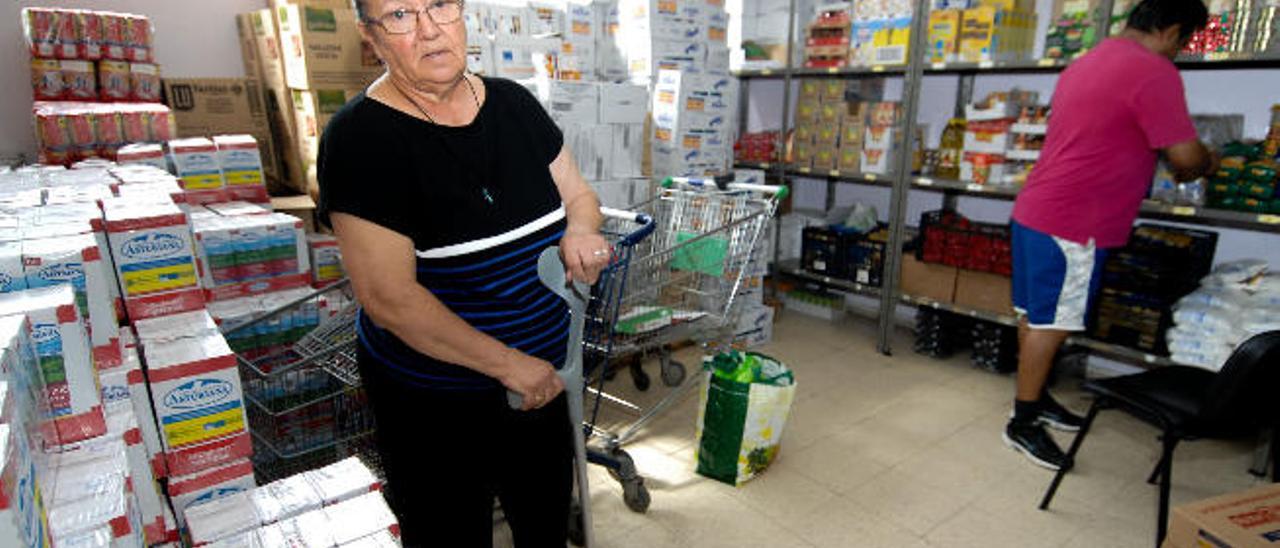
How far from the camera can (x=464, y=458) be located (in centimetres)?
148

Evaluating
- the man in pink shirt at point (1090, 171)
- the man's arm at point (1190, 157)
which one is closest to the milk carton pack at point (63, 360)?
the man in pink shirt at point (1090, 171)

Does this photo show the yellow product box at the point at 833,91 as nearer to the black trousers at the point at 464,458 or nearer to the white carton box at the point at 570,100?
the white carton box at the point at 570,100

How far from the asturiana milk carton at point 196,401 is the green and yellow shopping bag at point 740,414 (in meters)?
1.57

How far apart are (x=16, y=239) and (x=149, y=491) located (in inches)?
25.7

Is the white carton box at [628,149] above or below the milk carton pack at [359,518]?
above

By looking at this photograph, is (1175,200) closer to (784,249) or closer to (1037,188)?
(1037,188)

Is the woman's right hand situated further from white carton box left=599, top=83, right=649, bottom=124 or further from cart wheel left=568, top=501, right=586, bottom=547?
white carton box left=599, top=83, right=649, bottom=124

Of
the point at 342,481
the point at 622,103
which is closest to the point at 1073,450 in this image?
the point at 342,481

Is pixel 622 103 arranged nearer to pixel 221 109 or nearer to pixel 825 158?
pixel 825 158

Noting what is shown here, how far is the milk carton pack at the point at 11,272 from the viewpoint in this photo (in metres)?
1.47

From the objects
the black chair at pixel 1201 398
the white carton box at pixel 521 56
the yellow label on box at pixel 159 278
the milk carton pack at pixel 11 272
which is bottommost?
the black chair at pixel 1201 398

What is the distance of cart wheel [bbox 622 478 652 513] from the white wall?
3.45 meters

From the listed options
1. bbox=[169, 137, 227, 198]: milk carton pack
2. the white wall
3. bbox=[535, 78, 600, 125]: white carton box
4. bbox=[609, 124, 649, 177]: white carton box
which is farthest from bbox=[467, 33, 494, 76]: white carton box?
the white wall

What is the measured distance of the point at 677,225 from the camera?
3.18m
